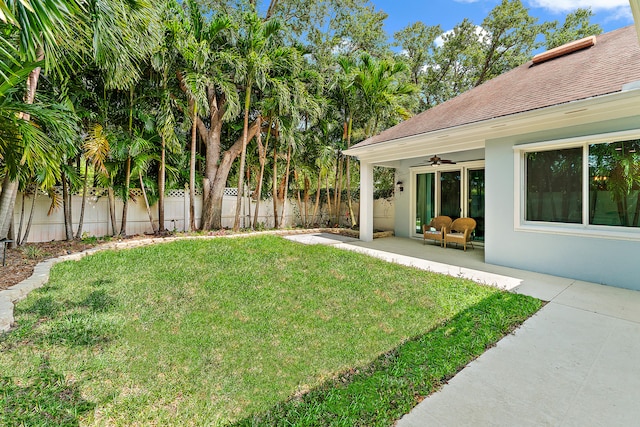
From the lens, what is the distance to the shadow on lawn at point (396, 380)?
2.20 m

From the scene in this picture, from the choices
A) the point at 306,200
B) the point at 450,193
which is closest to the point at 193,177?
the point at 306,200

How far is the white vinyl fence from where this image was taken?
7820mm

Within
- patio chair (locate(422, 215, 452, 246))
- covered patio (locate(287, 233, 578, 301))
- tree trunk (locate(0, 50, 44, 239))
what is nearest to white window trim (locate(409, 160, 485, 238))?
patio chair (locate(422, 215, 452, 246))

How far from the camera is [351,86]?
35.2 feet

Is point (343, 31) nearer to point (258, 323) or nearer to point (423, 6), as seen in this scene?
point (423, 6)

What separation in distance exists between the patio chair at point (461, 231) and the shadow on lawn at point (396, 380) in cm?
465

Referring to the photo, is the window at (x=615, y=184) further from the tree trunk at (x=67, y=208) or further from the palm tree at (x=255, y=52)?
the tree trunk at (x=67, y=208)

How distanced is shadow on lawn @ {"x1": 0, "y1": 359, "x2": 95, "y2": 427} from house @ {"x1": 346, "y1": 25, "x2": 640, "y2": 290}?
7436mm

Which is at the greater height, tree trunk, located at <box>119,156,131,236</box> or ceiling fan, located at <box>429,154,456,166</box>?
ceiling fan, located at <box>429,154,456,166</box>

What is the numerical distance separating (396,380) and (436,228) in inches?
311

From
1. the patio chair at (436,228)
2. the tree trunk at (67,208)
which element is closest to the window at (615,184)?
the patio chair at (436,228)

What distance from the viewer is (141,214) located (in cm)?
966

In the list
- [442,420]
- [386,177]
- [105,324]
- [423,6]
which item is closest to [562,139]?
[442,420]

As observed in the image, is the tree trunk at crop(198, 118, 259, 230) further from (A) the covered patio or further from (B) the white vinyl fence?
(A) the covered patio
